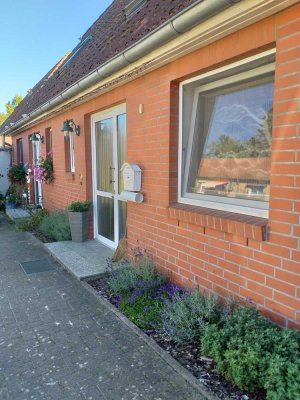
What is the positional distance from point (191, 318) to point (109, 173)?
354cm

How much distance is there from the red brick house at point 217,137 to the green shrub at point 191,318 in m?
0.24

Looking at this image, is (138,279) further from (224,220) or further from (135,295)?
(224,220)

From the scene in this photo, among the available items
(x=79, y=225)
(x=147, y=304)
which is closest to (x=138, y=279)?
(x=147, y=304)

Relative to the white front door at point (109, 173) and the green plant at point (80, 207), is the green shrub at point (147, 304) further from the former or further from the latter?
the green plant at point (80, 207)

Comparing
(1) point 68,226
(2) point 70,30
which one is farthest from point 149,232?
(2) point 70,30

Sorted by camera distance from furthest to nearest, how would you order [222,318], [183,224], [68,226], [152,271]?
[68,226] < [152,271] < [183,224] < [222,318]

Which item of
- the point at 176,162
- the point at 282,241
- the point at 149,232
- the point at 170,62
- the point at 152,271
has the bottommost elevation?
the point at 152,271

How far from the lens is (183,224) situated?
342 cm

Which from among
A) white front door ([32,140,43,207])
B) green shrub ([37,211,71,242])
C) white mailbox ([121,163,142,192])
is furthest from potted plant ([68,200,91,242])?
white front door ([32,140,43,207])

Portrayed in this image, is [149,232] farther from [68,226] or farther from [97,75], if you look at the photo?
[68,226]

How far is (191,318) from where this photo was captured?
2727 mm

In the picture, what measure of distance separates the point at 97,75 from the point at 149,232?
239 cm

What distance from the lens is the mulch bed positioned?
2085 millimetres

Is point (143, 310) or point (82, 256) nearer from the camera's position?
point (143, 310)
